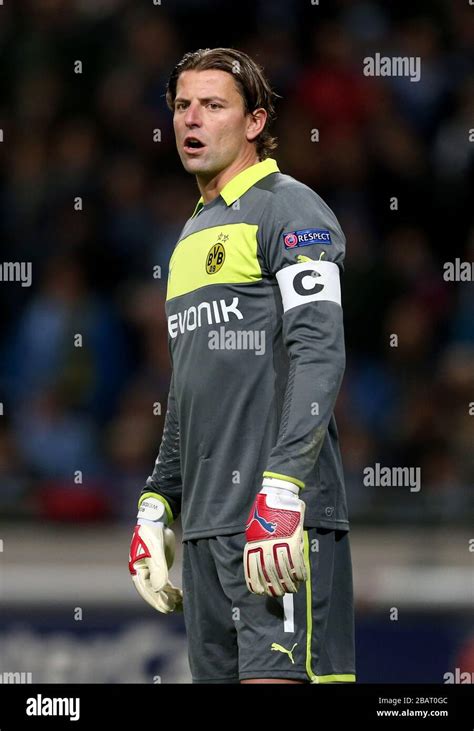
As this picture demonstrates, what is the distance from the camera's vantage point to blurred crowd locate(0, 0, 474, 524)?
563 centimetres

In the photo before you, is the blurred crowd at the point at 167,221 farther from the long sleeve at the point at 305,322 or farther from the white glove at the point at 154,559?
the long sleeve at the point at 305,322

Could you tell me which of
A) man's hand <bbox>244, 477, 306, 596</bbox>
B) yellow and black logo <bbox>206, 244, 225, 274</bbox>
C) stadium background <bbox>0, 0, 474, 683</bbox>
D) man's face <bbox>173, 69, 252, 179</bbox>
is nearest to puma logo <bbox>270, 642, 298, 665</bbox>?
man's hand <bbox>244, 477, 306, 596</bbox>

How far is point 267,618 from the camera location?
2684mm

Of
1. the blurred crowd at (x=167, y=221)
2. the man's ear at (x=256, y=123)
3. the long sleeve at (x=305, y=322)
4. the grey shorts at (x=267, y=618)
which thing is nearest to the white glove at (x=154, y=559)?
the grey shorts at (x=267, y=618)

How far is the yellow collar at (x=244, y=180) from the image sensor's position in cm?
294

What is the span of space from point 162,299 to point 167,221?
49 centimetres

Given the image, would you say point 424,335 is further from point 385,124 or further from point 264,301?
point 264,301

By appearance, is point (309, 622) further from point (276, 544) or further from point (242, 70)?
point (242, 70)

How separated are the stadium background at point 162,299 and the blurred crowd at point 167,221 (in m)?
0.01

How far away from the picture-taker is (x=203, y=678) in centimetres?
283

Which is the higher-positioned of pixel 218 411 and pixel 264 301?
pixel 264 301

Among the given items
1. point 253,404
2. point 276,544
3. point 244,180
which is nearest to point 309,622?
point 276,544
